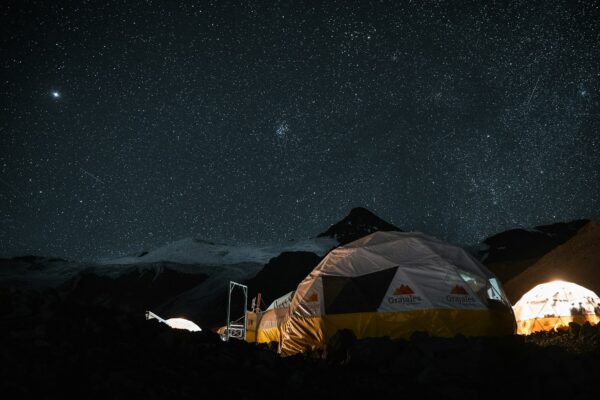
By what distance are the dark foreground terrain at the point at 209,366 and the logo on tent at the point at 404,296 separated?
3284 mm

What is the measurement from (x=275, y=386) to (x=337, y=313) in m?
5.63

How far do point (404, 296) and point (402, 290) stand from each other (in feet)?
0.54

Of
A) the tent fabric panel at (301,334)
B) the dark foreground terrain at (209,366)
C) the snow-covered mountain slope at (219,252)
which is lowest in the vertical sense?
the tent fabric panel at (301,334)

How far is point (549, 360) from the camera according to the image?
4.50m

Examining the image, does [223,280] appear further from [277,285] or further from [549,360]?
[549,360]

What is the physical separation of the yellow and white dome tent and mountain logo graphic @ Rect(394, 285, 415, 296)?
724 cm

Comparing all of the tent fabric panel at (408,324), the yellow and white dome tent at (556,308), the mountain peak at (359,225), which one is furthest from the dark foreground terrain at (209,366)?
the mountain peak at (359,225)

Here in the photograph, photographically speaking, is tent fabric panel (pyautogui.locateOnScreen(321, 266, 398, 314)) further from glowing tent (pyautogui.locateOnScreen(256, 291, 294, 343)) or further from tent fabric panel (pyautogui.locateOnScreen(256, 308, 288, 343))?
tent fabric panel (pyautogui.locateOnScreen(256, 308, 288, 343))

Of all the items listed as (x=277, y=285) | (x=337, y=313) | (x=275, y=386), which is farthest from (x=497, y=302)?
(x=277, y=285)

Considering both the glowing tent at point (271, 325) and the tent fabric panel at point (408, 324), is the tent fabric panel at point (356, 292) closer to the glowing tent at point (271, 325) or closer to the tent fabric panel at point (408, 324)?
the tent fabric panel at point (408, 324)

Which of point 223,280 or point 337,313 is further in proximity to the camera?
point 223,280

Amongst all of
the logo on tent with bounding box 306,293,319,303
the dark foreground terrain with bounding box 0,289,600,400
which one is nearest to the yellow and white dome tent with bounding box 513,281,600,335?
the logo on tent with bounding box 306,293,319,303

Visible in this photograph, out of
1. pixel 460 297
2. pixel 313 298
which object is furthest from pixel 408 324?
pixel 313 298

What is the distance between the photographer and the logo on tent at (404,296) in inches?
353
